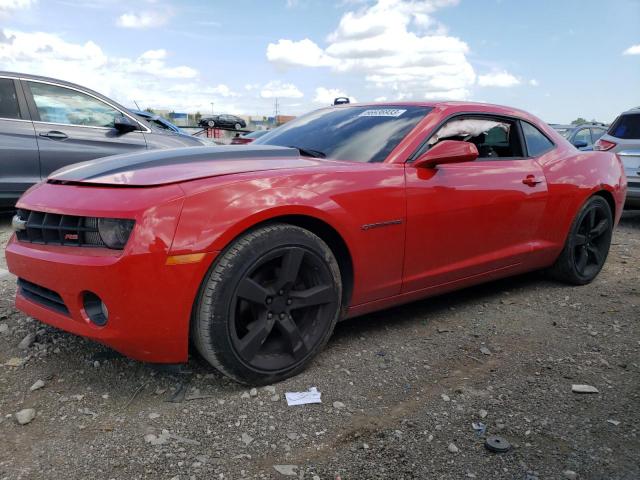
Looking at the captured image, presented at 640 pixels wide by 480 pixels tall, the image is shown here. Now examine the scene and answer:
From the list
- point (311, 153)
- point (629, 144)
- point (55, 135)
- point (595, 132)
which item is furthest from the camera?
point (595, 132)

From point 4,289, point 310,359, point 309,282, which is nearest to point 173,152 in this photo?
point 309,282

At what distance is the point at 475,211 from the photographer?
3262mm

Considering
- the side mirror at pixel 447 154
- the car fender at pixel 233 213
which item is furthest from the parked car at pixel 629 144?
the car fender at pixel 233 213

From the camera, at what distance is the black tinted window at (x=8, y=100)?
5.60 meters

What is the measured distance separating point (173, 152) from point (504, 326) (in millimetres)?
2215

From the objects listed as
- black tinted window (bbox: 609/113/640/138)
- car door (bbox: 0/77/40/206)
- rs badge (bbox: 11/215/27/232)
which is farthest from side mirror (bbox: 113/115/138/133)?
black tinted window (bbox: 609/113/640/138)

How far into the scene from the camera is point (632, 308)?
3.88 meters

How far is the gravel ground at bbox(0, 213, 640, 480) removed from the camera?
2.04 m

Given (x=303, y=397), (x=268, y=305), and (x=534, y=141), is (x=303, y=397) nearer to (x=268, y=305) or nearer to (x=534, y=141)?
(x=268, y=305)

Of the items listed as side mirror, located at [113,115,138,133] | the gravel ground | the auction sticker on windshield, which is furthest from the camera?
side mirror, located at [113,115,138,133]

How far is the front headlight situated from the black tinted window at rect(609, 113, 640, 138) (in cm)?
730

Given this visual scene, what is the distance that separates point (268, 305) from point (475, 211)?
1443 millimetres

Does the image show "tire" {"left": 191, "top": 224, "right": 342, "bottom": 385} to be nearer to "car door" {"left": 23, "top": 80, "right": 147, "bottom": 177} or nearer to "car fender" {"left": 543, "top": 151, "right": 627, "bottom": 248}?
"car fender" {"left": 543, "top": 151, "right": 627, "bottom": 248}

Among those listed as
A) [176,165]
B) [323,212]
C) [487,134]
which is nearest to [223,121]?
[487,134]
